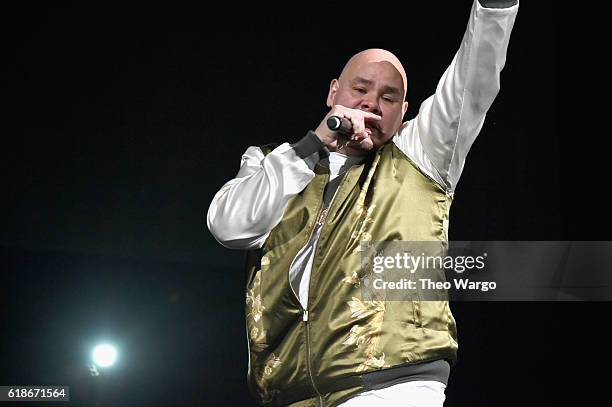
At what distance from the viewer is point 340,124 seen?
1.56 metres

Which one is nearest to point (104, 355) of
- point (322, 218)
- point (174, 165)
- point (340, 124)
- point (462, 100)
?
point (174, 165)

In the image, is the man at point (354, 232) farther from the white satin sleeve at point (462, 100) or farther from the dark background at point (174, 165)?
the dark background at point (174, 165)

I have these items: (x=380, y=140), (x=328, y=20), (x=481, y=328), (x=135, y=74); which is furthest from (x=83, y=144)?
(x=380, y=140)

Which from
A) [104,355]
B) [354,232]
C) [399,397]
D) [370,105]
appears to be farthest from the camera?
[104,355]

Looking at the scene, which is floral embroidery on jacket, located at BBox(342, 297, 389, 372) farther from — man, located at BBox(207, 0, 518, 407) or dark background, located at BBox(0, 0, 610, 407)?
dark background, located at BBox(0, 0, 610, 407)

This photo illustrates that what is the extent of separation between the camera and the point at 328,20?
2.93 metres

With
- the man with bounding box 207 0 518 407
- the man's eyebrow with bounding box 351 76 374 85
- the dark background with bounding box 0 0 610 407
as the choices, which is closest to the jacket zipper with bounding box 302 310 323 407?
the man with bounding box 207 0 518 407

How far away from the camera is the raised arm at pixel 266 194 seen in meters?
1.57

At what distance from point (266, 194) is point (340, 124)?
0.17 m

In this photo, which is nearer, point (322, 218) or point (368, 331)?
point (368, 331)

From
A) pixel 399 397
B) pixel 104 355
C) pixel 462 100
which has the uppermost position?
pixel 104 355

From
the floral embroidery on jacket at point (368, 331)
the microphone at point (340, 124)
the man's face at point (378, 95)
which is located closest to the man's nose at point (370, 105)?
the man's face at point (378, 95)

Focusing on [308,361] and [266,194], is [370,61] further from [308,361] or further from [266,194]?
[308,361]

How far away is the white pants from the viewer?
57.6 inches
